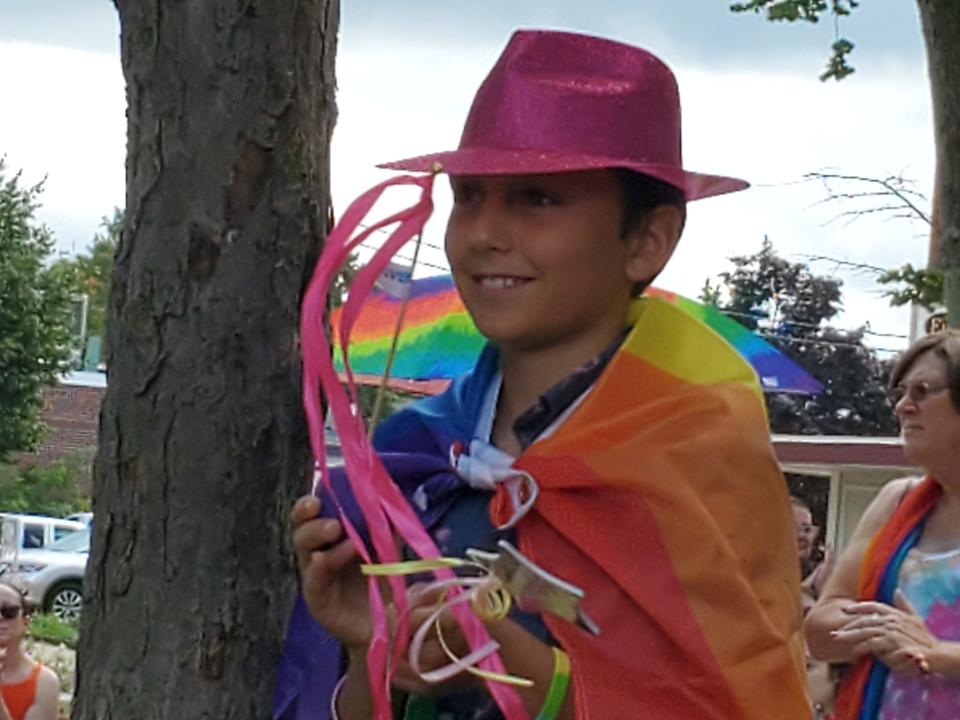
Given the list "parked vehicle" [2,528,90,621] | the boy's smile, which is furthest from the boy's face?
"parked vehicle" [2,528,90,621]

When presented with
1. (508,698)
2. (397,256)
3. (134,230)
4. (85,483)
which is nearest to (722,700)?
(508,698)

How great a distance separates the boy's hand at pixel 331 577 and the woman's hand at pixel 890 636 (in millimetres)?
1719

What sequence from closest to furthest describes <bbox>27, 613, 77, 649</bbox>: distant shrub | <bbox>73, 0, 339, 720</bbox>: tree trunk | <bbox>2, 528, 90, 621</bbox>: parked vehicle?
<bbox>73, 0, 339, 720</bbox>: tree trunk → <bbox>27, 613, 77, 649</bbox>: distant shrub → <bbox>2, 528, 90, 621</bbox>: parked vehicle

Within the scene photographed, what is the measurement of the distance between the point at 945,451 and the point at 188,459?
1.89m

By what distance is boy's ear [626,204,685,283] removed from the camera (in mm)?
2445

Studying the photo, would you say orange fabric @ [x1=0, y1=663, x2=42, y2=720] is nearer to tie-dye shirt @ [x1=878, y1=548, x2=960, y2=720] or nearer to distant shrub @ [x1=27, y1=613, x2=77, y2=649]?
tie-dye shirt @ [x1=878, y1=548, x2=960, y2=720]

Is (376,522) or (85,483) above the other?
(376,522)

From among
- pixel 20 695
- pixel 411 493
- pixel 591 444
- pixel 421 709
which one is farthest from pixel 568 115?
pixel 20 695

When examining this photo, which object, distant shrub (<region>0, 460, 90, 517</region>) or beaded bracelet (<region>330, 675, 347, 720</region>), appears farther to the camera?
distant shrub (<region>0, 460, 90, 517</region>)

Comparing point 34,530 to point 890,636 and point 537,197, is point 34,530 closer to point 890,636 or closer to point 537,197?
point 890,636

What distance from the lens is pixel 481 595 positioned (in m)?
2.14

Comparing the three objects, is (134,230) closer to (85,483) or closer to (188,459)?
(188,459)

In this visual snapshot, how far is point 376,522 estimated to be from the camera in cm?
221

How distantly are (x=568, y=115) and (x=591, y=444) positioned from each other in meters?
0.45
